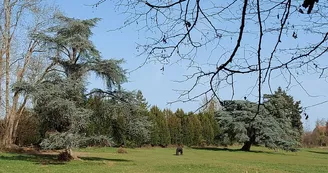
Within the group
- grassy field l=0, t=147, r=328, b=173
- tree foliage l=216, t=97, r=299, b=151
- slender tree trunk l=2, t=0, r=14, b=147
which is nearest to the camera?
grassy field l=0, t=147, r=328, b=173

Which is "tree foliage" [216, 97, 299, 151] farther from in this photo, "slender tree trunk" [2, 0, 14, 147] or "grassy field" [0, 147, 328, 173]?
"slender tree trunk" [2, 0, 14, 147]

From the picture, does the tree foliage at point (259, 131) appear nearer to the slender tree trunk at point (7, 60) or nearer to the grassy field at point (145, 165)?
the grassy field at point (145, 165)

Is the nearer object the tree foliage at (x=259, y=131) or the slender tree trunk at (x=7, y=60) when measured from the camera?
the slender tree trunk at (x=7, y=60)

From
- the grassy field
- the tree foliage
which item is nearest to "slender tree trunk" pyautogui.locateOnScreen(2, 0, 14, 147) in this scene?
the grassy field

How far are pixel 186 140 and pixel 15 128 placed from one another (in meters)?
19.1

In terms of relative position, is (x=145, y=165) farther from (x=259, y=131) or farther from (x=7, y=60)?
(x=259, y=131)

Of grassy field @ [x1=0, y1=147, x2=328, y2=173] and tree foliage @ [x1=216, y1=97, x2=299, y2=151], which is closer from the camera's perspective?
grassy field @ [x1=0, y1=147, x2=328, y2=173]

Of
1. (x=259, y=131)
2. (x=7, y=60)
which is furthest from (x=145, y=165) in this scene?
(x=259, y=131)

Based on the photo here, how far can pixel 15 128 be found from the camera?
30.6 m

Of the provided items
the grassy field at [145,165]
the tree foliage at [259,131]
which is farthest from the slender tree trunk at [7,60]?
the tree foliage at [259,131]

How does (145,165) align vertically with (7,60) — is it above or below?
below

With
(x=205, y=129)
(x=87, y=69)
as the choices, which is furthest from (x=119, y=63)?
(x=205, y=129)

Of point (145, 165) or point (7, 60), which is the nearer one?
point (145, 165)

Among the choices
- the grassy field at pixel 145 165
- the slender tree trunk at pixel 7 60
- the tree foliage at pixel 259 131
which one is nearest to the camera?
the grassy field at pixel 145 165
